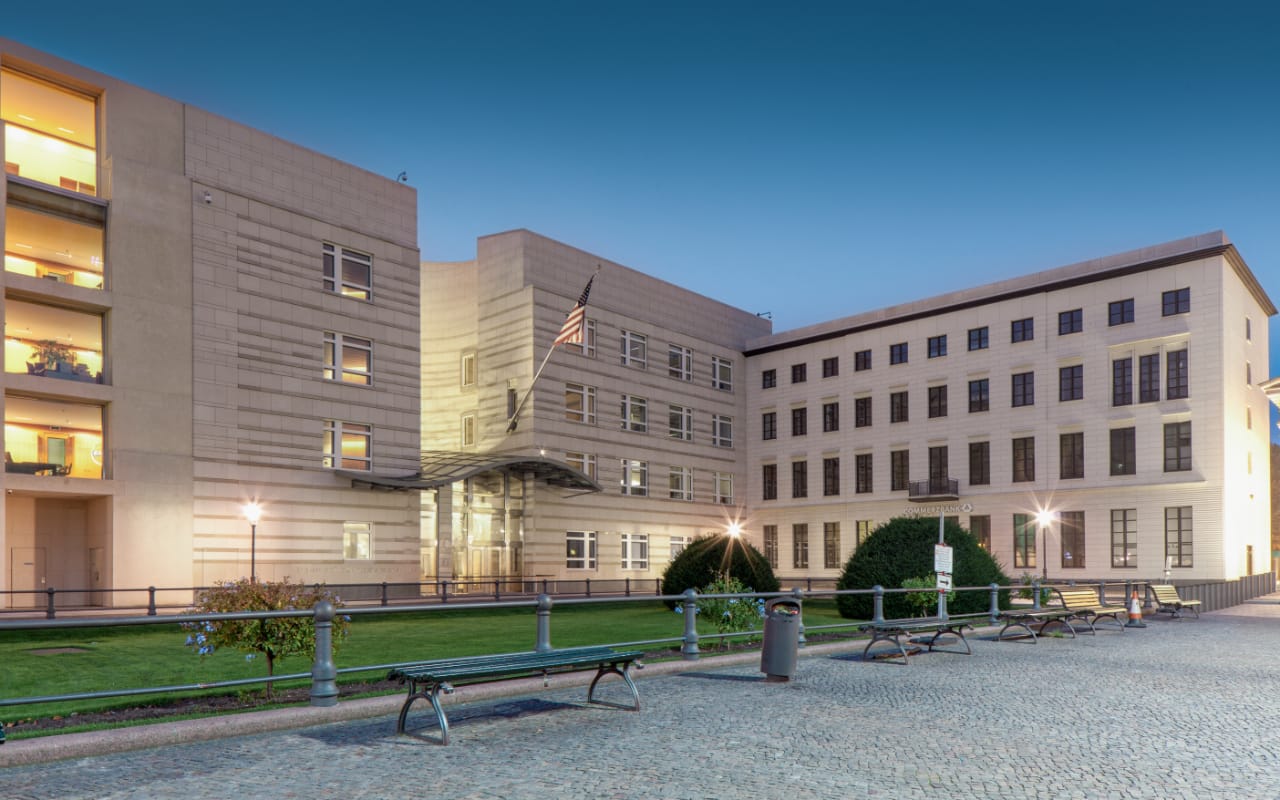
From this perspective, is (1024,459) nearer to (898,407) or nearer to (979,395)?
(979,395)

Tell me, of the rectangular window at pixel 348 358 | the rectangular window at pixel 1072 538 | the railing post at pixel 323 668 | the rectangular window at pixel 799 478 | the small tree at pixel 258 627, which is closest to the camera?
the railing post at pixel 323 668

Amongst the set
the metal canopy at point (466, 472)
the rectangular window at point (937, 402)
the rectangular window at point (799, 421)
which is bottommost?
the metal canopy at point (466, 472)

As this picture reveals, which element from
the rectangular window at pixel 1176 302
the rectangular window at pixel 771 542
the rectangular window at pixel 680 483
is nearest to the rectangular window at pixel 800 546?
the rectangular window at pixel 771 542

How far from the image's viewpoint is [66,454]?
33.5m

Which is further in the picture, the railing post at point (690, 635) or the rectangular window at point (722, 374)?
the rectangular window at point (722, 374)

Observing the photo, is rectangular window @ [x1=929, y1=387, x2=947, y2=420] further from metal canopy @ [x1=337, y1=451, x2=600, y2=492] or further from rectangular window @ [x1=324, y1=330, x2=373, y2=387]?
rectangular window @ [x1=324, y1=330, x2=373, y2=387]

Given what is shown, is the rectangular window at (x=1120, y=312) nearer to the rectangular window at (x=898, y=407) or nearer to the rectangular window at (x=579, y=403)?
the rectangular window at (x=898, y=407)

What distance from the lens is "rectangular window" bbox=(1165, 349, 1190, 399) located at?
4512cm

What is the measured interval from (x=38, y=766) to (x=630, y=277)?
47869 mm

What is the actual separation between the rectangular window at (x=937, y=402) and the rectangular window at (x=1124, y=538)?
10.6 meters

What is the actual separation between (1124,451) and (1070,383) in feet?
14.3

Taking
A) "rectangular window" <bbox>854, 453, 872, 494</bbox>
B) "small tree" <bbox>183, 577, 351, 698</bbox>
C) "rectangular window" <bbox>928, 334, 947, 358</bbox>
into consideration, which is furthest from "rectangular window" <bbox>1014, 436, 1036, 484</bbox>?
"small tree" <bbox>183, 577, 351, 698</bbox>

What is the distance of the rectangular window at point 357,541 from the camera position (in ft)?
129

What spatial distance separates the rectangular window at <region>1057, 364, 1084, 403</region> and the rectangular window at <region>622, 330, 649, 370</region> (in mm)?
21910
